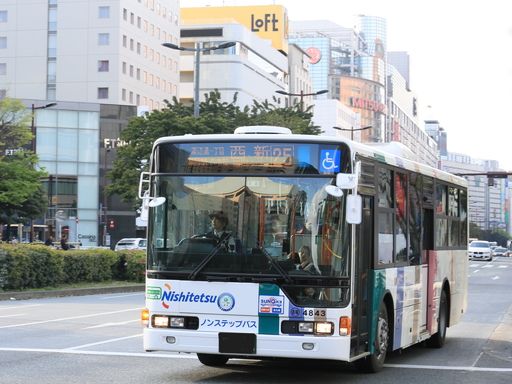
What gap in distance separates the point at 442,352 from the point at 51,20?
102m

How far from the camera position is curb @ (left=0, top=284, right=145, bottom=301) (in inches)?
1123

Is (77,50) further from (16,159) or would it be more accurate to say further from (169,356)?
(169,356)

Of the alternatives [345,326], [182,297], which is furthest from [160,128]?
[345,326]

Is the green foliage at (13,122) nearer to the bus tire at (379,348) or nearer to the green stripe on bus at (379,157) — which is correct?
the green stripe on bus at (379,157)

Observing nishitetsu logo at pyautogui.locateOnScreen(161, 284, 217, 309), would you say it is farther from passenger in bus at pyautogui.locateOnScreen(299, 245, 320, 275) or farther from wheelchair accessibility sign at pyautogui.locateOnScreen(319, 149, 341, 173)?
wheelchair accessibility sign at pyautogui.locateOnScreen(319, 149, 341, 173)

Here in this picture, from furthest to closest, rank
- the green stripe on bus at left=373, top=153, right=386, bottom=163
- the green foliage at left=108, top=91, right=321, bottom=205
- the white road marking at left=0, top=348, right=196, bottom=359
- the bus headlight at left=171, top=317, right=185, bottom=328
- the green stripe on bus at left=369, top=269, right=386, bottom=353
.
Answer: the green foliage at left=108, top=91, right=321, bottom=205 < the white road marking at left=0, top=348, right=196, bottom=359 < the green stripe on bus at left=373, top=153, right=386, bottom=163 < the green stripe on bus at left=369, top=269, right=386, bottom=353 < the bus headlight at left=171, top=317, right=185, bottom=328

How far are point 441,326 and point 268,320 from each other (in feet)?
20.1

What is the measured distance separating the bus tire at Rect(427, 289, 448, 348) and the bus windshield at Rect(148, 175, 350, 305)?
561 centimetres

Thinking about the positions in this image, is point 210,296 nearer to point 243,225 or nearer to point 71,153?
point 243,225

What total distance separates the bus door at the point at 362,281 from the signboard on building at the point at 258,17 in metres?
133

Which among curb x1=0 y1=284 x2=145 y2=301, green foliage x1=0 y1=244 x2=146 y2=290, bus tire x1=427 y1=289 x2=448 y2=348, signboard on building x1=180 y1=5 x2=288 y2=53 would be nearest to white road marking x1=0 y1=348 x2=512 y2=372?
bus tire x1=427 y1=289 x2=448 y2=348

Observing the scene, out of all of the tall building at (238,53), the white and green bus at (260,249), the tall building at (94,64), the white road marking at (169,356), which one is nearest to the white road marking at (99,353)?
the white road marking at (169,356)

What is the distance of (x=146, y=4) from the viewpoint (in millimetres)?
115750

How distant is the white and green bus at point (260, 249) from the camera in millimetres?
10594
